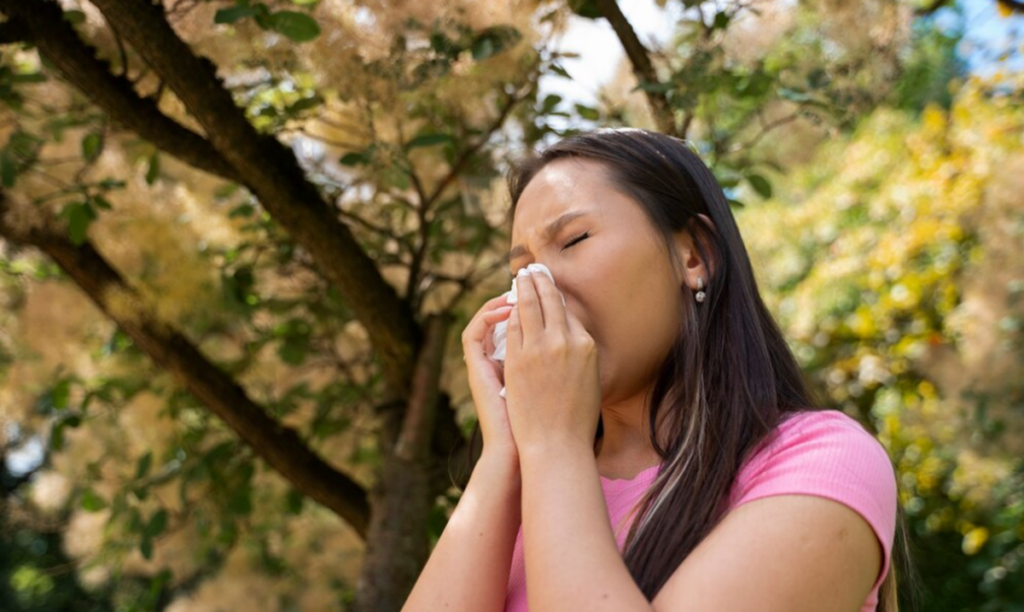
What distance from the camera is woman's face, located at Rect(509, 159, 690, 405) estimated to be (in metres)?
1.09

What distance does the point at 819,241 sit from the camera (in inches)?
223

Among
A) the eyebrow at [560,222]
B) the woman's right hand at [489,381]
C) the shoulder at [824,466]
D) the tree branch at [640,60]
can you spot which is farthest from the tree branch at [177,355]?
the shoulder at [824,466]

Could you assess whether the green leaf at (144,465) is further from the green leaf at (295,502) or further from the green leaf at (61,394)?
the green leaf at (295,502)

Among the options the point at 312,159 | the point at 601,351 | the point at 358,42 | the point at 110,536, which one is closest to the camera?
the point at 601,351

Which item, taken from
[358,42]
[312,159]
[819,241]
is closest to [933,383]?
[819,241]

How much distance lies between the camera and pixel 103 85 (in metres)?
1.71

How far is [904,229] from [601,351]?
3.76 meters

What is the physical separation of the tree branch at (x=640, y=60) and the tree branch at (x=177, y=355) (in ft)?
3.16

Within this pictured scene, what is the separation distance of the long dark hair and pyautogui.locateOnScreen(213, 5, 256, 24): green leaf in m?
0.62

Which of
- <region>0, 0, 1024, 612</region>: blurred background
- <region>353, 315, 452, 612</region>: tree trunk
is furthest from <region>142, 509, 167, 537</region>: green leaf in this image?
<region>353, 315, 452, 612</region>: tree trunk

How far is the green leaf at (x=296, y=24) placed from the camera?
1654mm

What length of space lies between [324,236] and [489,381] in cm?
79

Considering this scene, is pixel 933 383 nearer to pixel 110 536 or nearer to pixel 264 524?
pixel 264 524

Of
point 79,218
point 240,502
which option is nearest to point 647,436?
point 79,218
